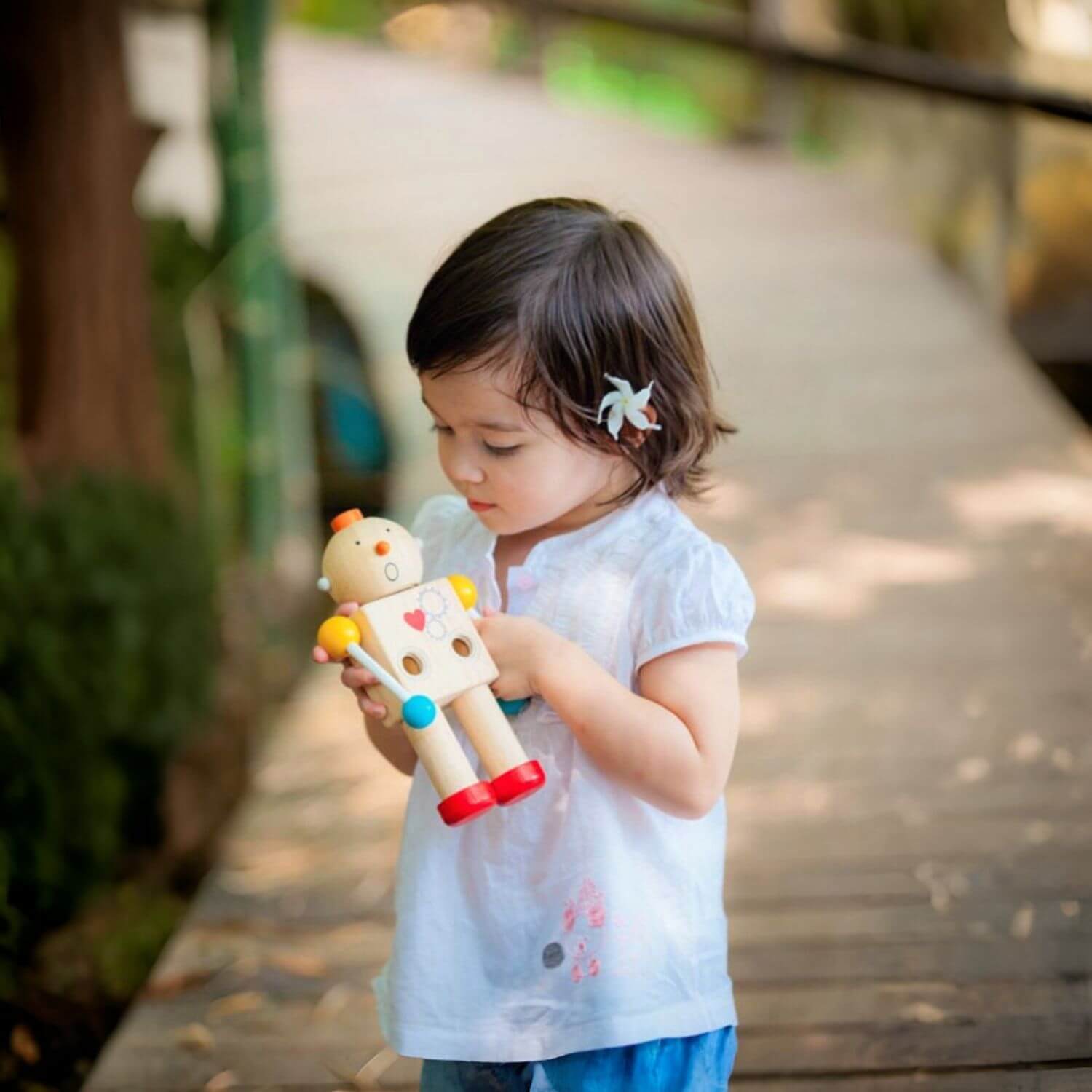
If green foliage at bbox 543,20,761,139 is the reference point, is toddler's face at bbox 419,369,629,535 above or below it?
above

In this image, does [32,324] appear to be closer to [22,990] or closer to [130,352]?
[130,352]

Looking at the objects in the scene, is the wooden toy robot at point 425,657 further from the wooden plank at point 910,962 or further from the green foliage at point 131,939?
the green foliage at point 131,939

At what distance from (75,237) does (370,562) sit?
3.37 meters

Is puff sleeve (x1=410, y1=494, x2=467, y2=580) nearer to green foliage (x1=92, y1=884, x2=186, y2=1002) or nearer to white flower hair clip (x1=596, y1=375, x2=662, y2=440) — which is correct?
white flower hair clip (x1=596, y1=375, x2=662, y2=440)

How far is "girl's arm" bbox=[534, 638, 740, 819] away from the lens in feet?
4.69

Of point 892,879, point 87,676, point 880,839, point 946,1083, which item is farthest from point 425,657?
point 87,676

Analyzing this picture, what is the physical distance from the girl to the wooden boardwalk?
1.42ft

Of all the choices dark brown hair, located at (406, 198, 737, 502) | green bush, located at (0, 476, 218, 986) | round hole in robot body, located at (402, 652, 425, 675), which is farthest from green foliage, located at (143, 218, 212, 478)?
round hole in robot body, located at (402, 652, 425, 675)

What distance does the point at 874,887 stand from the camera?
2582mm

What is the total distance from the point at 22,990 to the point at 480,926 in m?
1.29

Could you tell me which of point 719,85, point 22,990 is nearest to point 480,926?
point 22,990

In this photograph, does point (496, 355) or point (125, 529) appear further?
point (125, 529)

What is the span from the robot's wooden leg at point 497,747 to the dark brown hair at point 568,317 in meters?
0.29

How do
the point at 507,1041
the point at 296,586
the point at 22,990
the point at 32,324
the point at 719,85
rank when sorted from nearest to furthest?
1. the point at 507,1041
2. the point at 22,990
3. the point at 32,324
4. the point at 296,586
5. the point at 719,85
